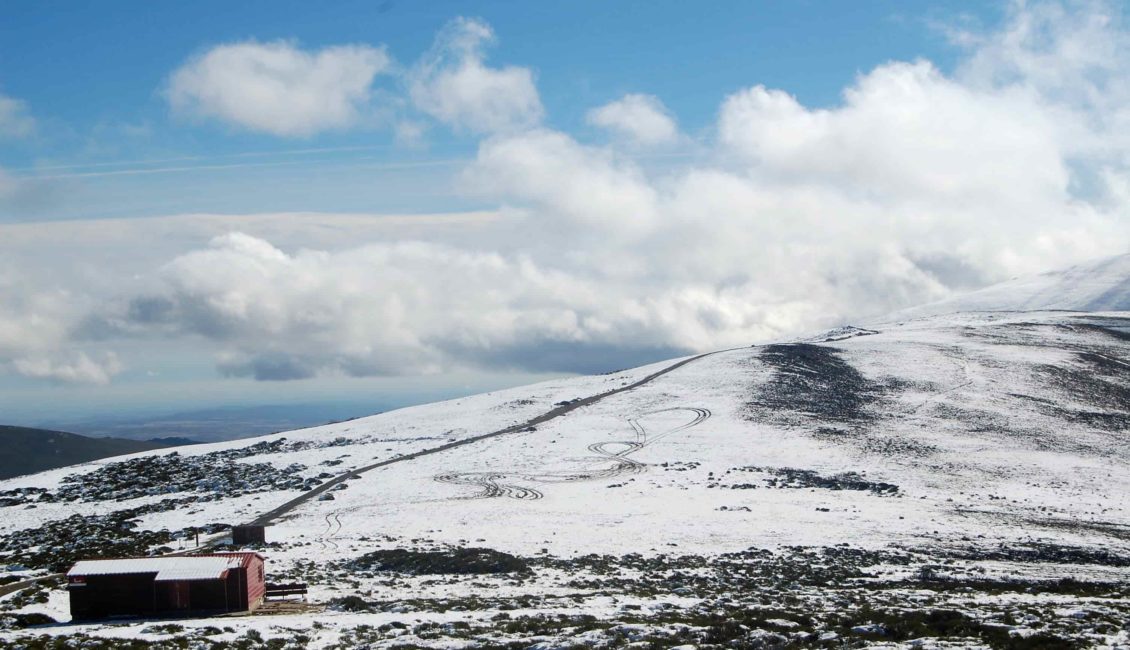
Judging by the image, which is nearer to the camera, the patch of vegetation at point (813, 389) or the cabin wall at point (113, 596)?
the cabin wall at point (113, 596)

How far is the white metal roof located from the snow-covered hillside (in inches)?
83.0

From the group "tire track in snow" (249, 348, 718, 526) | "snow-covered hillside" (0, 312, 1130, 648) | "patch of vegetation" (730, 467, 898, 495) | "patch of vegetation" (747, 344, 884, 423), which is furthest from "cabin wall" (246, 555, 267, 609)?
"patch of vegetation" (747, 344, 884, 423)

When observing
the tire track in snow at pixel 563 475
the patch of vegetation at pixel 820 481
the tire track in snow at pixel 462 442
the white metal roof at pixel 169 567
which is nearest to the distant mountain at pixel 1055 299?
the tire track in snow at pixel 462 442

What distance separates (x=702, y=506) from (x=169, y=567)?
2973cm

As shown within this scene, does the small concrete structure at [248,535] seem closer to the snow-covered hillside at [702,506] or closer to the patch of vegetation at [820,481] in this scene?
the snow-covered hillside at [702,506]

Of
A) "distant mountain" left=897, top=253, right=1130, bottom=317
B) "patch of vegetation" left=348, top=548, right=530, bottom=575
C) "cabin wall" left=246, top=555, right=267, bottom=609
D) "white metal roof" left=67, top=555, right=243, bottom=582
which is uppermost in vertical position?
"distant mountain" left=897, top=253, right=1130, bottom=317

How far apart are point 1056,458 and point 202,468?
200 feet

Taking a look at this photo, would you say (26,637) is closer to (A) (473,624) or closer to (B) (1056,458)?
(A) (473,624)

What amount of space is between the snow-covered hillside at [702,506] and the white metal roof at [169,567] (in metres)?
2.11

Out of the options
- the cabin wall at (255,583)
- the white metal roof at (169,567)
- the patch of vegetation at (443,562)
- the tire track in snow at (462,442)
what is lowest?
the patch of vegetation at (443,562)

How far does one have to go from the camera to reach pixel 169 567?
108 ft

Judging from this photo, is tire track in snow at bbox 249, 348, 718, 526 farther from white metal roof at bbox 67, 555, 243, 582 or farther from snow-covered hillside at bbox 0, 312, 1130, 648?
white metal roof at bbox 67, 555, 243, 582

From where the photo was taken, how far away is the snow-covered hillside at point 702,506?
29.5 m

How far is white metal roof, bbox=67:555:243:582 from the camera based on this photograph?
106 feet
